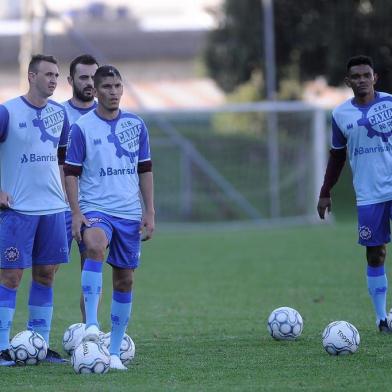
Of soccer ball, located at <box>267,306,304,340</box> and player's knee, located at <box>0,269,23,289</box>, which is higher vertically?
player's knee, located at <box>0,269,23,289</box>

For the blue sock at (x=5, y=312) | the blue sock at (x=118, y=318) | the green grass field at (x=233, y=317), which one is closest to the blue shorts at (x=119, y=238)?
the blue sock at (x=118, y=318)

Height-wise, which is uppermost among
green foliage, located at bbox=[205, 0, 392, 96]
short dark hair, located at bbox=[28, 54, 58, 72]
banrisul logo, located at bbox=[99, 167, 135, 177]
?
green foliage, located at bbox=[205, 0, 392, 96]

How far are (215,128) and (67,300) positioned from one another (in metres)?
12.9

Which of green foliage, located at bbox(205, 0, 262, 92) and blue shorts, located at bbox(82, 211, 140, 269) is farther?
green foliage, located at bbox(205, 0, 262, 92)

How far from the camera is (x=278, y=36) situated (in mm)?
32156

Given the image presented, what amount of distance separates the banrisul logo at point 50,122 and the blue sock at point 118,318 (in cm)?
141

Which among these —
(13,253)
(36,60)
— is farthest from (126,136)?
(13,253)

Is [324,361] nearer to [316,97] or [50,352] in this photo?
[50,352]

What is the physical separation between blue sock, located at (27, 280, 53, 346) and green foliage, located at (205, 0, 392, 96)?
22.2 meters

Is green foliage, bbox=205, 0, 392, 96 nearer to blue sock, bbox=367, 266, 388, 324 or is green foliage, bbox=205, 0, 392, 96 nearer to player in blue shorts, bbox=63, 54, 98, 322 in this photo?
blue sock, bbox=367, 266, 388, 324

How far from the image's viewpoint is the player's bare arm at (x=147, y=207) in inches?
313

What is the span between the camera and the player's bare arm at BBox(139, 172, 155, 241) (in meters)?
7.94

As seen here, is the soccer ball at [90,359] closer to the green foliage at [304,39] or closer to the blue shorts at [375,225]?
the blue shorts at [375,225]

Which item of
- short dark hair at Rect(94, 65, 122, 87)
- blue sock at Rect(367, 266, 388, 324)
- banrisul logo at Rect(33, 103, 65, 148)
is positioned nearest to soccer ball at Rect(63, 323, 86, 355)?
banrisul logo at Rect(33, 103, 65, 148)
